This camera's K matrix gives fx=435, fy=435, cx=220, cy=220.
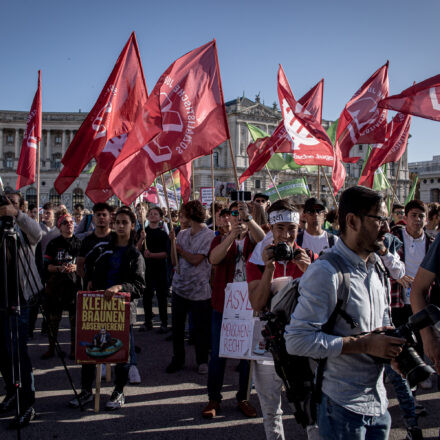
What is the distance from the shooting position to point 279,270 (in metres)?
3.26

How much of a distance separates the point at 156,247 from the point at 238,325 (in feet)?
14.0

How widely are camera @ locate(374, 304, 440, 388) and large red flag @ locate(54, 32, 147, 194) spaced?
5115mm

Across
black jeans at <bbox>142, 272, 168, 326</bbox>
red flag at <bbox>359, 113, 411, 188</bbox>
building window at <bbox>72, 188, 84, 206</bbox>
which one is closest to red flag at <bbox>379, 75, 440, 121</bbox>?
red flag at <bbox>359, 113, 411, 188</bbox>

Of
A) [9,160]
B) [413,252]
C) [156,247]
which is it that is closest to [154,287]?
[156,247]

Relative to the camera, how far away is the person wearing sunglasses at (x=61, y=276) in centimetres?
606

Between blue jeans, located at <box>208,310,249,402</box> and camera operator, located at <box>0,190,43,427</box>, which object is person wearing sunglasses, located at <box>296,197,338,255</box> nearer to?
blue jeans, located at <box>208,310,249,402</box>

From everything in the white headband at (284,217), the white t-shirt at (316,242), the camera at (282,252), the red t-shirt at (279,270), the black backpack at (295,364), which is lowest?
the black backpack at (295,364)

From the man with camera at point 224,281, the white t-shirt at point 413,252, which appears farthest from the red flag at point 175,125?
the white t-shirt at point 413,252

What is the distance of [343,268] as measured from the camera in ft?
6.55

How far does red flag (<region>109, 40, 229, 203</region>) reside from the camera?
520 centimetres

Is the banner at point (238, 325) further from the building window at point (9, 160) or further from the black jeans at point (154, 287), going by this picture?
the building window at point (9, 160)

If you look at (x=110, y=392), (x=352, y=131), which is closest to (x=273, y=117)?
(x=352, y=131)

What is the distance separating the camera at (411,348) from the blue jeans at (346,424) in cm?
31

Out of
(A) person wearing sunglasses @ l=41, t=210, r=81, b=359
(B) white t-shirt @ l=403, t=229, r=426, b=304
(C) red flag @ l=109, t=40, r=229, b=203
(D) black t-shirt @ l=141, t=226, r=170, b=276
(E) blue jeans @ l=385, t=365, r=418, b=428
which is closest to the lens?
(E) blue jeans @ l=385, t=365, r=418, b=428
